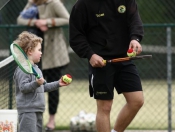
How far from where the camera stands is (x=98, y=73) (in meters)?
6.60

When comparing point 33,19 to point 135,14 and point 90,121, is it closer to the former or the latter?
point 90,121

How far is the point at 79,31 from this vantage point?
670 cm

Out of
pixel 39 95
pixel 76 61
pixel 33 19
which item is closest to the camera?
pixel 39 95

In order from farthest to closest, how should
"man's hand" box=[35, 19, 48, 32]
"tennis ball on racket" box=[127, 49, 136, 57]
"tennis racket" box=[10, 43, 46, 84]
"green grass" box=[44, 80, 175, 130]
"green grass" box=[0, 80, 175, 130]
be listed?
"green grass" box=[44, 80, 175, 130], "green grass" box=[0, 80, 175, 130], "man's hand" box=[35, 19, 48, 32], "tennis ball on racket" box=[127, 49, 136, 57], "tennis racket" box=[10, 43, 46, 84]

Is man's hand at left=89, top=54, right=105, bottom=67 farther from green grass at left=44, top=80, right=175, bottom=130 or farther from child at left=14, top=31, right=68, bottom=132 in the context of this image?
green grass at left=44, top=80, right=175, bottom=130

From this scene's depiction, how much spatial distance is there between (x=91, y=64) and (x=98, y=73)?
5.0 inches

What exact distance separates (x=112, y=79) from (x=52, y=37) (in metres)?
2.24

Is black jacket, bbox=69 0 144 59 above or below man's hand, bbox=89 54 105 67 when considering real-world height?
above

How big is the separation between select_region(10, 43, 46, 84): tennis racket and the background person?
230 centimetres

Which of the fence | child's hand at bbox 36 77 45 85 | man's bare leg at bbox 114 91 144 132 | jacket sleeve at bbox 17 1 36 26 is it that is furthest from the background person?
Result: child's hand at bbox 36 77 45 85

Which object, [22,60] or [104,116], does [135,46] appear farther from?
[22,60]

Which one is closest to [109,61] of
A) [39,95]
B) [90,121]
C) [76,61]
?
[39,95]

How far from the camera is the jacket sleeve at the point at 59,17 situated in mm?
8492

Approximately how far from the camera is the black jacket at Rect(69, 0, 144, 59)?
6.60 meters
